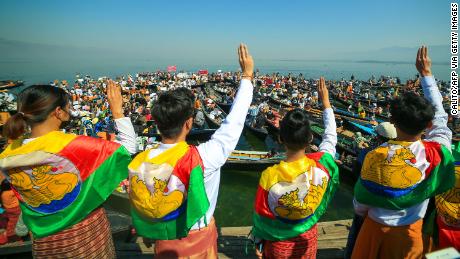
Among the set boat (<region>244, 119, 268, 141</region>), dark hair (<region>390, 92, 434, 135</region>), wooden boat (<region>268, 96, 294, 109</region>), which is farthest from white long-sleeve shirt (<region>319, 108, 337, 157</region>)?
wooden boat (<region>268, 96, 294, 109</region>)

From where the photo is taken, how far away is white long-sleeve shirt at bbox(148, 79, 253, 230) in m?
1.78

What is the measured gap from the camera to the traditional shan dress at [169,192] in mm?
1691

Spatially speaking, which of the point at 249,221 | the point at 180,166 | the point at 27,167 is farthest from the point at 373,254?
the point at 249,221

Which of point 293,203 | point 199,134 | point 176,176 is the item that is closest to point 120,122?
point 176,176

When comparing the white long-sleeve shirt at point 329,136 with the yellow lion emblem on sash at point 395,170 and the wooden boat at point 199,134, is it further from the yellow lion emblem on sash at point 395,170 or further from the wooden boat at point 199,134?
the wooden boat at point 199,134

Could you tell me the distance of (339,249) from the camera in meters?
3.59

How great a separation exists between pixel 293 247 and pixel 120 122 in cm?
173

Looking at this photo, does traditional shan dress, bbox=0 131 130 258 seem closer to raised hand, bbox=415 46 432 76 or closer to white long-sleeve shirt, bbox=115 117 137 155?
white long-sleeve shirt, bbox=115 117 137 155

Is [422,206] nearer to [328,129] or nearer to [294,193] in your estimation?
[328,129]

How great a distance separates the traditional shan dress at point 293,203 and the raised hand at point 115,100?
1249 mm

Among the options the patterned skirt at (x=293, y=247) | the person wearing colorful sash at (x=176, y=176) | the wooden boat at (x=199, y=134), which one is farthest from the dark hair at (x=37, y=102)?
the wooden boat at (x=199, y=134)

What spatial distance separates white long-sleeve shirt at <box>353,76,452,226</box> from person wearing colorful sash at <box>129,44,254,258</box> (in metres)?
1.37

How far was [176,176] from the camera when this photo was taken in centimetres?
170

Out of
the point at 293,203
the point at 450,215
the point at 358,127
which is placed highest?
the point at 293,203
